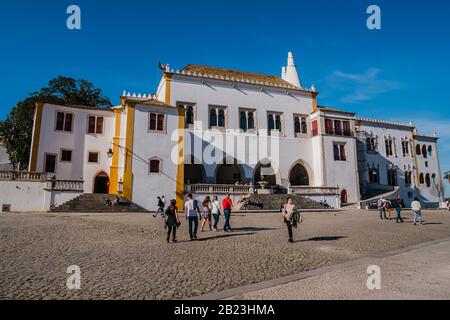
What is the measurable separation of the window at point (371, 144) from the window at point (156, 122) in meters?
27.5

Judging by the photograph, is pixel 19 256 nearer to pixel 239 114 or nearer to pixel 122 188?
pixel 122 188

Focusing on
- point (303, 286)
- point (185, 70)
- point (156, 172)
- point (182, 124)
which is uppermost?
point (185, 70)

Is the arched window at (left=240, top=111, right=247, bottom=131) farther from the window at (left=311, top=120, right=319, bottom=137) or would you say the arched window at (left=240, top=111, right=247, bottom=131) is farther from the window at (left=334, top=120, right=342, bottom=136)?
the window at (left=334, top=120, right=342, bottom=136)

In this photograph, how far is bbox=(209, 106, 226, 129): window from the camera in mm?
31750

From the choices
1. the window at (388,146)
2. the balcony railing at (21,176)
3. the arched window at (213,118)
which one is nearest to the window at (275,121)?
the arched window at (213,118)

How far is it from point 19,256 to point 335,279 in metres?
7.20

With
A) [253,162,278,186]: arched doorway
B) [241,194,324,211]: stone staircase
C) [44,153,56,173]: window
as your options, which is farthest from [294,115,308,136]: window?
[44,153,56,173]: window

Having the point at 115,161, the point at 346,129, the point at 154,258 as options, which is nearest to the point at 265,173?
the point at 346,129

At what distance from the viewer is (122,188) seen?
76.6 ft

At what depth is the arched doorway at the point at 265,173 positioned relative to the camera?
3297 centimetres

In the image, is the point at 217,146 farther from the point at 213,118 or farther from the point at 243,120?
the point at 243,120

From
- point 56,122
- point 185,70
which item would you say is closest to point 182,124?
point 185,70

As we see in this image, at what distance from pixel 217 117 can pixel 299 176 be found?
12741mm

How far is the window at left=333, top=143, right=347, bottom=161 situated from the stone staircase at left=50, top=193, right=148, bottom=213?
22.3 m
